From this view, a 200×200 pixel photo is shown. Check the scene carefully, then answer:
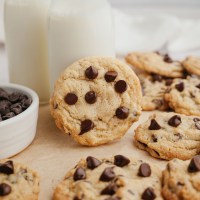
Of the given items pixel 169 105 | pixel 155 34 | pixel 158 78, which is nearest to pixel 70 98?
pixel 169 105

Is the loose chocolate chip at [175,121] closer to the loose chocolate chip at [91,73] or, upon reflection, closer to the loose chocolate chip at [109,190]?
the loose chocolate chip at [91,73]

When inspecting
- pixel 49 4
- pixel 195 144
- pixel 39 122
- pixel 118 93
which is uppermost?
pixel 49 4

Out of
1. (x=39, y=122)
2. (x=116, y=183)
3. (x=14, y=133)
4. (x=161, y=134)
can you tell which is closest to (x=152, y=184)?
(x=116, y=183)

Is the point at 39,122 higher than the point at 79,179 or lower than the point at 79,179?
lower

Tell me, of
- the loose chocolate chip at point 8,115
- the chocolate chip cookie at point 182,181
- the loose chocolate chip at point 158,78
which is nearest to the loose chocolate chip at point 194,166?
the chocolate chip cookie at point 182,181

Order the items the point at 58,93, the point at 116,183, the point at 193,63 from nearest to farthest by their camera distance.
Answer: the point at 116,183
the point at 58,93
the point at 193,63

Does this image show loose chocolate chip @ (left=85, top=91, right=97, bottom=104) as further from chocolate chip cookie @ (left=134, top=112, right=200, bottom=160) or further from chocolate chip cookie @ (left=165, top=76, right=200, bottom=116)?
chocolate chip cookie @ (left=165, top=76, right=200, bottom=116)

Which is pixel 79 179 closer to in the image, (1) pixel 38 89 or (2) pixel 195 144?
(2) pixel 195 144
